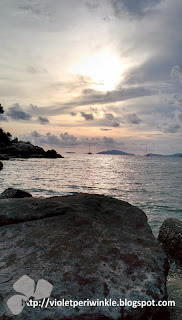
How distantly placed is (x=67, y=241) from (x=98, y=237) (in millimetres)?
617

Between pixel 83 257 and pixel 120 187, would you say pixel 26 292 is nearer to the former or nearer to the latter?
pixel 83 257

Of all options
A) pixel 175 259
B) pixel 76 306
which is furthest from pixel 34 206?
pixel 175 259

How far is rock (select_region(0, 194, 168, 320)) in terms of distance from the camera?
9.04 feet

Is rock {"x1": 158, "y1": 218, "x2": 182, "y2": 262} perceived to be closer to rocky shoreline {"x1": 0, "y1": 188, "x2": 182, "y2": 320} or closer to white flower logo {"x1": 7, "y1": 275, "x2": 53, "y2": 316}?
rocky shoreline {"x1": 0, "y1": 188, "x2": 182, "y2": 320}

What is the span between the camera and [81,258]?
11.3 ft

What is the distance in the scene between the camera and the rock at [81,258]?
108 inches

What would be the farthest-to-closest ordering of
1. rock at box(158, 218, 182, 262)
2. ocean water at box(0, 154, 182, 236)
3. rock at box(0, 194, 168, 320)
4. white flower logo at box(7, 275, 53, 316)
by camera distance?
Result: ocean water at box(0, 154, 182, 236) → rock at box(158, 218, 182, 262) → rock at box(0, 194, 168, 320) → white flower logo at box(7, 275, 53, 316)

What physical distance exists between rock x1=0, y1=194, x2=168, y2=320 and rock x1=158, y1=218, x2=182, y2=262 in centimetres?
158

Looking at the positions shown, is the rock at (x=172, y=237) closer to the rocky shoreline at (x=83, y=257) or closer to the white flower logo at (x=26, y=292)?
the rocky shoreline at (x=83, y=257)

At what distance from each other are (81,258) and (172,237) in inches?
151

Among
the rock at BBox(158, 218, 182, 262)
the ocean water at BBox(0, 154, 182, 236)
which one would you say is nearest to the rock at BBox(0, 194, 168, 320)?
the rock at BBox(158, 218, 182, 262)

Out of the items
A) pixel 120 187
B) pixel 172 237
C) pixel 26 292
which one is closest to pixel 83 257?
pixel 26 292

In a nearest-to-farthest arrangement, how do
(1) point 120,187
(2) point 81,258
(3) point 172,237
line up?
1. (2) point 81,258
2. (3) point 172,237
3. (1) point 120,187

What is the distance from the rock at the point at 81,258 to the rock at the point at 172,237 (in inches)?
62.0
